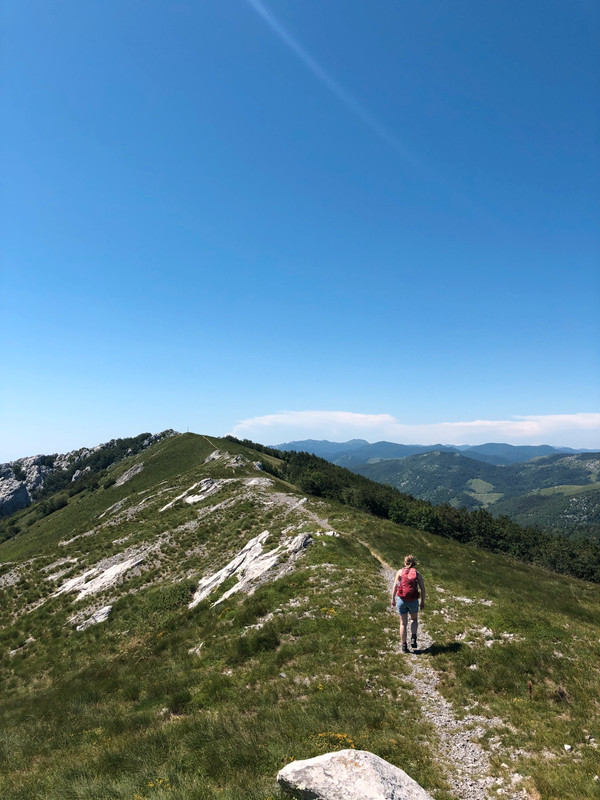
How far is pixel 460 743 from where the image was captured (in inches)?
368

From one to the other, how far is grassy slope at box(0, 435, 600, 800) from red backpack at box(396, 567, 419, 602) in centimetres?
235

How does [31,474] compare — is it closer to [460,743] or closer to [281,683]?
[281,683]

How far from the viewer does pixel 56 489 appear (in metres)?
164

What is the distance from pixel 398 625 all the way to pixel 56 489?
632 feet

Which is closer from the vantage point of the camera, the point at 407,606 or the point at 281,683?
the point at 281,683

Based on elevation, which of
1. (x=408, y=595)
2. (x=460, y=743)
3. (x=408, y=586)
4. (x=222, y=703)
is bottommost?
(x=222, y=703)

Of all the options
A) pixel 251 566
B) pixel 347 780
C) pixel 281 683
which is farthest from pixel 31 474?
pixel 347 780

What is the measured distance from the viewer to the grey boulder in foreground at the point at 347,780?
20.6 ft

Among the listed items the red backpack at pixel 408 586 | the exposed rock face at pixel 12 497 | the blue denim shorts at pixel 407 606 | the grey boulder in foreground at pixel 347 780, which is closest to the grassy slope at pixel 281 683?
the grey boulder in foreground at pixel 347 780

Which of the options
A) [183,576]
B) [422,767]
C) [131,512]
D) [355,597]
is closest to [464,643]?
[355,597]

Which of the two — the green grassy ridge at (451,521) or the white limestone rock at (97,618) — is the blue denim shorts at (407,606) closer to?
the white limestone rock at (97,618)

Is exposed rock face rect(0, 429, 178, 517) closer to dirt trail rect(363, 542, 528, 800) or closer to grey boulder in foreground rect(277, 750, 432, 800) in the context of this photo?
dirt trail rect(363, 542, 528, 800)

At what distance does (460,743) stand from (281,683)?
615 centimetres

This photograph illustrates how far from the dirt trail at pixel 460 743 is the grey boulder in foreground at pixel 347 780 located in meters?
2.03
